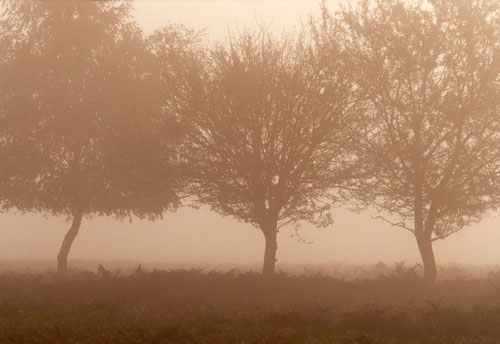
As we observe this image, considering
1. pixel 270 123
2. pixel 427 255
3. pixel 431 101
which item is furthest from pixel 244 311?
pixel 431 101

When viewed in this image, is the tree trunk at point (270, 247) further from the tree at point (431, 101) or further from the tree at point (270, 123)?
the tree at point (431, 101)

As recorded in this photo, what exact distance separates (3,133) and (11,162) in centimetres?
179

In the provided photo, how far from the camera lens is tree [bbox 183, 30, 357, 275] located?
2589 centimetres

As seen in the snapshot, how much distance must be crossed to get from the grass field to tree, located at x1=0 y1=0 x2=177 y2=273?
8.60m

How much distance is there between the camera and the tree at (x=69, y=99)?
32.7 meters

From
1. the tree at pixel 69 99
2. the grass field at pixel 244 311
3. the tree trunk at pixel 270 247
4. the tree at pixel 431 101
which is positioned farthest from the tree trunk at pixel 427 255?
the tree at pixel 69 99

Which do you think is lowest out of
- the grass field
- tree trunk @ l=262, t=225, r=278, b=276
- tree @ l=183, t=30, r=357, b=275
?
the grass field

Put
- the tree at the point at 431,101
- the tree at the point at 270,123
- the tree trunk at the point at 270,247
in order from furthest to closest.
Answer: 1. the tree trunk at the point at 270,247
2. the tree at the point at 270,123
3. the tree at the point at 431,101

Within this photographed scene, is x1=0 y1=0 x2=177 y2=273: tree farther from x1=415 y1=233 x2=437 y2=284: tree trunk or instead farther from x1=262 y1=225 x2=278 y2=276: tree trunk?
x1=415 y1=233 x2=437 y2=284: tree trunk

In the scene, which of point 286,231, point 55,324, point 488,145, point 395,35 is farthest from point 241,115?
point 286,231

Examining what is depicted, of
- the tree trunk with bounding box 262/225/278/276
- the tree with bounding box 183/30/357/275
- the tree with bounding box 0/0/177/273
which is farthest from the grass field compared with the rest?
the tree with bounding box 0/0/177/273

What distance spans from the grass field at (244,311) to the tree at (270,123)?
13.7 ft

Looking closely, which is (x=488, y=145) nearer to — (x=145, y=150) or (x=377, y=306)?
(x=377, y=306)

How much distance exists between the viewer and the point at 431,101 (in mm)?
25812
